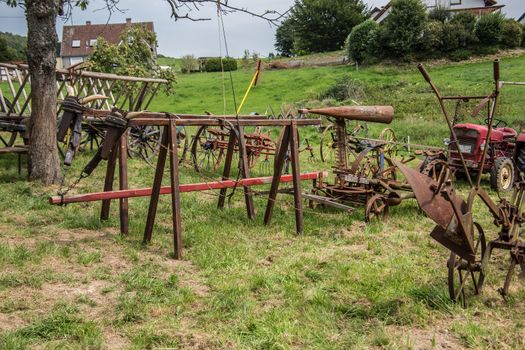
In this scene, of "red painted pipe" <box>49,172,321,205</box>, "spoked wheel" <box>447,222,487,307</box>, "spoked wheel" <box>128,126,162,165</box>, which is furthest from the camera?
"spoked wheel" <box>128,126,162,165</box>

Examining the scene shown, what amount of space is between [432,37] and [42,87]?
30.3 meters

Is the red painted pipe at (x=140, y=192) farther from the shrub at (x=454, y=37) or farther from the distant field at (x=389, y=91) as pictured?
the shrub at (x=454, y=37)

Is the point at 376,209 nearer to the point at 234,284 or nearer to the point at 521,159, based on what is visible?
the point at 234,284

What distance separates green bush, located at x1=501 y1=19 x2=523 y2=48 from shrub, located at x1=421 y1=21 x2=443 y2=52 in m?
4.03

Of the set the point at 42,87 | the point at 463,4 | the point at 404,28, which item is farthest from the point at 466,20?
the point at 42,87

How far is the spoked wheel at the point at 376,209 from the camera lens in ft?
23.2

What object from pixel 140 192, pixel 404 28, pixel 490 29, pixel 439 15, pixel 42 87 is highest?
pixel 439 15

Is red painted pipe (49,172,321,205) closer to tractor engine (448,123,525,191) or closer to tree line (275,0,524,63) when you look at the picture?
tractor engine (448,123,525,191)

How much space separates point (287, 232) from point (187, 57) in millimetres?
39052

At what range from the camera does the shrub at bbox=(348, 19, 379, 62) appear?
35.4 m

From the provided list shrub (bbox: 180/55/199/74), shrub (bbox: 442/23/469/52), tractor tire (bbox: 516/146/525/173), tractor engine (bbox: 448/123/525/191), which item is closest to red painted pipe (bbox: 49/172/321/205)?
tractor engine (bbox: 448/123/525/191)

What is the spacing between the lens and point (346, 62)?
124 feet

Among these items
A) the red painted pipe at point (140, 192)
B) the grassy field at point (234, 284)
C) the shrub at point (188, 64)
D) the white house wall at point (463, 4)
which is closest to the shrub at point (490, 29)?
the white house wall at point (463, 4)

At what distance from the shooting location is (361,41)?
35688mm
